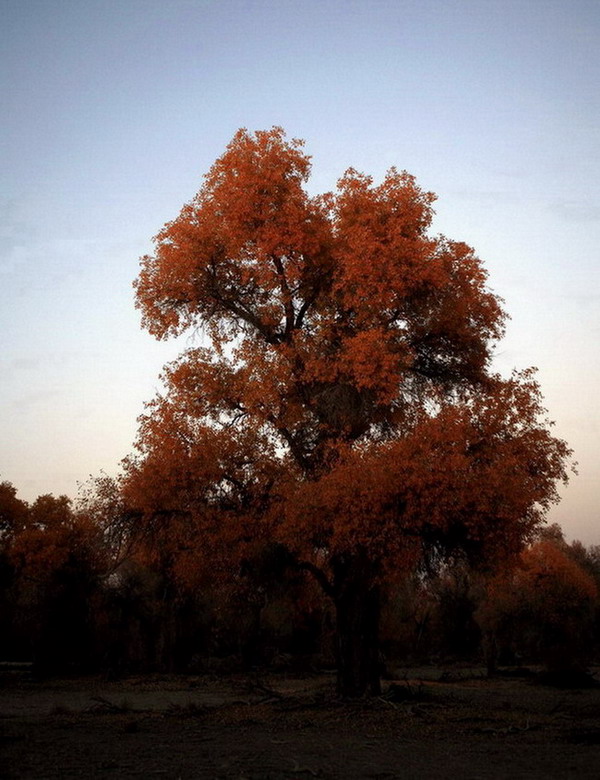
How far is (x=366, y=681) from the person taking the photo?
73.5 feet

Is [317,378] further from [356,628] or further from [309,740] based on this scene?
[309,740]

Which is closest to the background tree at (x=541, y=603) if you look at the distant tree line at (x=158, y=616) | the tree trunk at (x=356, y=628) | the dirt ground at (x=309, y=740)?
the distant tree line at (x=158, y=616)

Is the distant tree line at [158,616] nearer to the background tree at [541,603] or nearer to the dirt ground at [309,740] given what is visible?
the background tree at [541,603]

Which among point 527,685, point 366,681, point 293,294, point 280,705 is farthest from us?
point 527,685

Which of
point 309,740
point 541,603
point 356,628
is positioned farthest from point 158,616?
point 309,740

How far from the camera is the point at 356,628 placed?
22.6 meters

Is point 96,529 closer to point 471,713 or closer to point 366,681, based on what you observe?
point 366,681

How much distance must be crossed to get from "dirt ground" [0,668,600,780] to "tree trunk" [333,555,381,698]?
0.96m

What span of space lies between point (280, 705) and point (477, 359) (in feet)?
34.2

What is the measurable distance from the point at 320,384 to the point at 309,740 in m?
9.79

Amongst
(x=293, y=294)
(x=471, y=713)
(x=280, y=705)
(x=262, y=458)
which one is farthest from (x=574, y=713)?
(x=293, y=294)

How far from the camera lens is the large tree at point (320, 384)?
20.6m

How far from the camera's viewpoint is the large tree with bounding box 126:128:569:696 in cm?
2058

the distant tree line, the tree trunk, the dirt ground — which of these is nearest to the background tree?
the distant tree line
